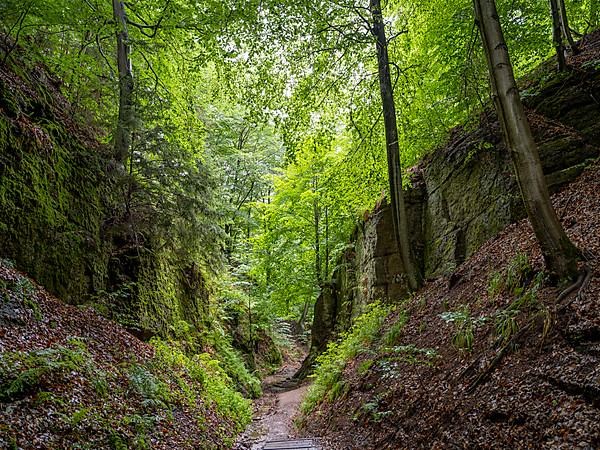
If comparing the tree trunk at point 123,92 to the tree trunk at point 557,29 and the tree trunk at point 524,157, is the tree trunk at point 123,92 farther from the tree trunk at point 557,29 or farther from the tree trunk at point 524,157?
the tree trunk at point 557,29

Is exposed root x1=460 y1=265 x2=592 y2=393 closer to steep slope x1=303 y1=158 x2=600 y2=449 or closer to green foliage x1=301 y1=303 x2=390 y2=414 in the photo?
steep slope x1=303 y1=158 x2=600 y2=449

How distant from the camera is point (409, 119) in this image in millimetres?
11531

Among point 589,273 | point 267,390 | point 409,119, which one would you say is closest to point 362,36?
point 409,119

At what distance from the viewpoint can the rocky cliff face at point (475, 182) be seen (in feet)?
27.5

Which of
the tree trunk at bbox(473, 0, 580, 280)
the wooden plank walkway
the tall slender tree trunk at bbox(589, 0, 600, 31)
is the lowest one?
the wooden plank walkway

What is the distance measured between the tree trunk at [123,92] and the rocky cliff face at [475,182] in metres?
8.05

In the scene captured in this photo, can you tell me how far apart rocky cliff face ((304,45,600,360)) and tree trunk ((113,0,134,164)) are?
26.4 feet

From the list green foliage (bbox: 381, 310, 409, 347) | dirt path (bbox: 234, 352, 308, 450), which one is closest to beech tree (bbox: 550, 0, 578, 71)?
green foliage (bbox: 381, 310, 409, 347)

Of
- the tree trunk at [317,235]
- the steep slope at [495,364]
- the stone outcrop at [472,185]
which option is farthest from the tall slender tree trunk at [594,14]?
the tree trunk at [317,235]

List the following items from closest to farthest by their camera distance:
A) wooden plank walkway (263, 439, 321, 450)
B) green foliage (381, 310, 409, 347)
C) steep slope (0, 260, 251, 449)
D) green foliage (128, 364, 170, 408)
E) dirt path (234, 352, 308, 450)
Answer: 1. steep slope (0, 260, 251, 449)
2. green foliage (128, 364, 170, 408)
3. wooden plank walkway (263, 439, 321, 450)
4. green foliage (381, 310, 409, 347)
5. dirt path (234, 352, 308, 450)

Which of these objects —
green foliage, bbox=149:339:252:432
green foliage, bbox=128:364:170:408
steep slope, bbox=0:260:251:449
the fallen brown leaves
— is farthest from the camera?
green foliage, bbox=149:339:252:432

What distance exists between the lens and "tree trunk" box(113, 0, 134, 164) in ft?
31.2

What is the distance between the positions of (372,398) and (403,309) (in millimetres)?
3209

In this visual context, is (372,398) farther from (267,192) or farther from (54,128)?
(267,192)
